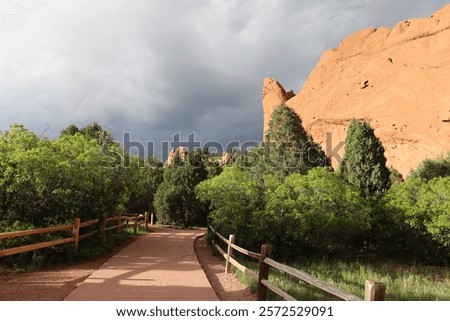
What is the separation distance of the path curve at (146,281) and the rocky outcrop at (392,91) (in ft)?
104

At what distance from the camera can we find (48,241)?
11398 millimetres

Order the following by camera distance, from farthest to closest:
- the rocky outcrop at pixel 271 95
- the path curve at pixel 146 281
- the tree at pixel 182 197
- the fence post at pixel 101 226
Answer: the rocky outcrop at pixel 271 95 < the tree at pixel 182 197 < the fence post at pixel 101 226 < the path curve at pixel 146 281

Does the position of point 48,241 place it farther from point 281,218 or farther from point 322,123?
point 322,123

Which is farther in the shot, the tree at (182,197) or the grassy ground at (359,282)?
the tree at (182,197)

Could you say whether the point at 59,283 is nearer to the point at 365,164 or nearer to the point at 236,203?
the point at 236,203

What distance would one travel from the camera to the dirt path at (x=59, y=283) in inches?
298

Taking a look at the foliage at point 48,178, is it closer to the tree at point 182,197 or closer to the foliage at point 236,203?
the foliage at point 236,203

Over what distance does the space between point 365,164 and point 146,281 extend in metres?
17.8

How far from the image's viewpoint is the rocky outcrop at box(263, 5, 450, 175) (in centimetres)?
3712

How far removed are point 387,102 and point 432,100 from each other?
4.62m

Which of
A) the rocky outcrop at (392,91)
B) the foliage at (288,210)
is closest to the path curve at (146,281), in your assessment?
the foliage at (288,210)

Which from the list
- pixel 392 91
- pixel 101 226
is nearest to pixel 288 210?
pixel 101 226

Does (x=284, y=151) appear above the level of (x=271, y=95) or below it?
below

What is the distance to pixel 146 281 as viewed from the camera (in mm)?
8711
